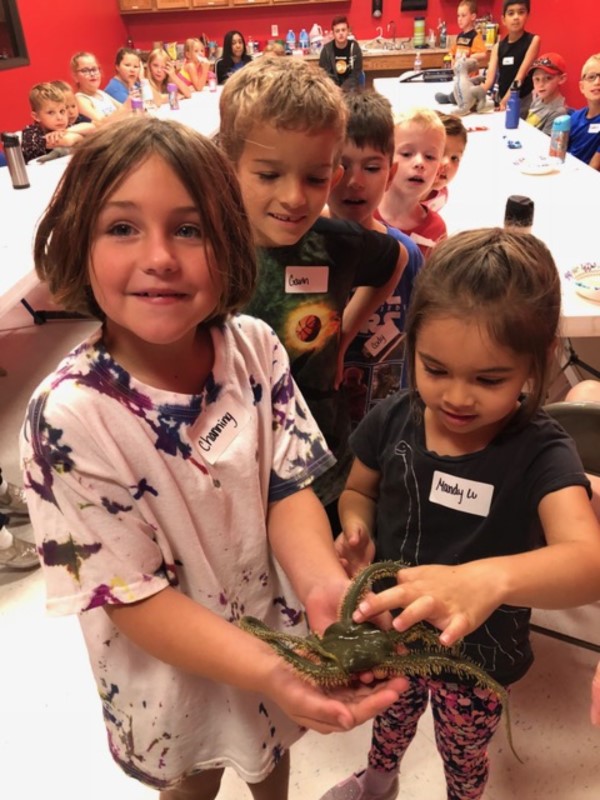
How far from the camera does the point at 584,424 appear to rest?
1332 millimetres

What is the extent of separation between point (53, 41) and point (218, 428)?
26.0 feet

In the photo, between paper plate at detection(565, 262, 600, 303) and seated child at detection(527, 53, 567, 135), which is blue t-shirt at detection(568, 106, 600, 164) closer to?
seated child at detection(527, 53, 567, 135)

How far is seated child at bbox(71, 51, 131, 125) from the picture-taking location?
507cm

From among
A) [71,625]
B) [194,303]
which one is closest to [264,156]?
[194,303]

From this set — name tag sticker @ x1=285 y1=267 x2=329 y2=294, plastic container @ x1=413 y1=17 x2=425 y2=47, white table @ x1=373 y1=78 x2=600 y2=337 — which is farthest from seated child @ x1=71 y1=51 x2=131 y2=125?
plastic container @ x1=413 y1=17 x2=425 y2=47

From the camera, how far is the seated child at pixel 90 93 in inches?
200

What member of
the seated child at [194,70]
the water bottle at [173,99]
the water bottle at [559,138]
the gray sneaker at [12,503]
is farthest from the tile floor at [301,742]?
the seated child at [194,70]

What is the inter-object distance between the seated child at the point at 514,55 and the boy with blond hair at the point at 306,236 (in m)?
5.55

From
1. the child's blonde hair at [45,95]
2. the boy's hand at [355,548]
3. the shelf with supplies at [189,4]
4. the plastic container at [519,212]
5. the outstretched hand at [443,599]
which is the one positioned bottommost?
the boy's hand at [355,548]

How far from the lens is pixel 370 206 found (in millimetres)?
1573

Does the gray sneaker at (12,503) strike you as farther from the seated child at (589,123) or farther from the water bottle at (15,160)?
the seated child at (589,123)

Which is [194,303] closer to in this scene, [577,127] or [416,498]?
[416,498]

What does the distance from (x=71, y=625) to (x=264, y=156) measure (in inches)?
59.6

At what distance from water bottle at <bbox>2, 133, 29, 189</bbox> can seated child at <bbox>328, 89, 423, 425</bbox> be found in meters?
2.03
